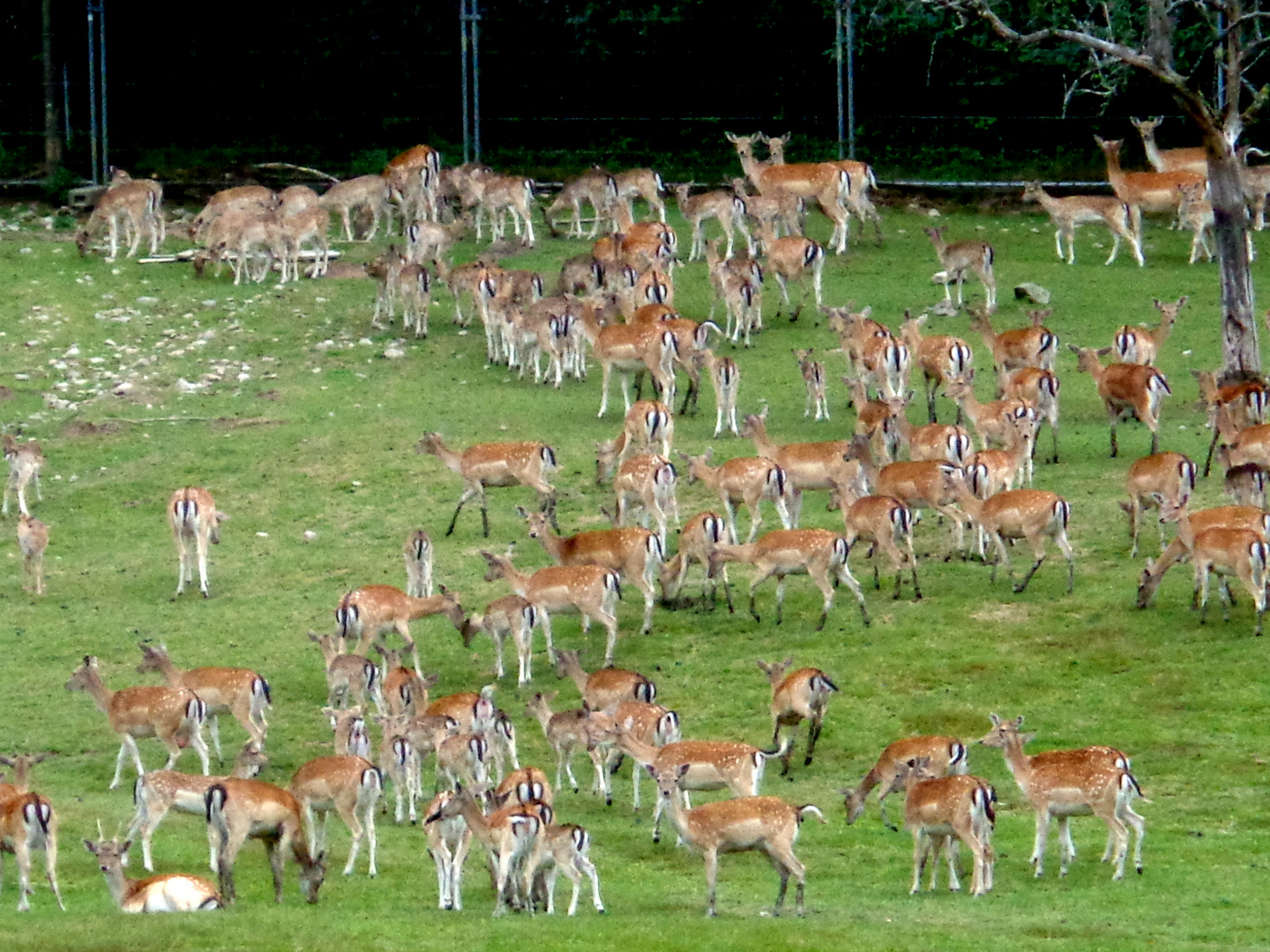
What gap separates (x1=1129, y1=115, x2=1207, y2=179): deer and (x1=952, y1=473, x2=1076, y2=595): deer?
13.4 m

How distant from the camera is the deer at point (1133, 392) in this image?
771 inches

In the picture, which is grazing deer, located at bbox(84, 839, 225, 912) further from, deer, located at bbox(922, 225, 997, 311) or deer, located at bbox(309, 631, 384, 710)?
deer, located at bbox(922, 225, 997, 311)

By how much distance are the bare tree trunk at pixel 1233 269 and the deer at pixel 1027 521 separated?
5104mm

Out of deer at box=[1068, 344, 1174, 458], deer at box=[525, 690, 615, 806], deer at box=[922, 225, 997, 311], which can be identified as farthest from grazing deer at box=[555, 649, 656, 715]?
deer at box=[922, 225, 997, 311]

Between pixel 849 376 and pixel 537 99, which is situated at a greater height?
pixel 537 99

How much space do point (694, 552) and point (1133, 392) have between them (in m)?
5.16

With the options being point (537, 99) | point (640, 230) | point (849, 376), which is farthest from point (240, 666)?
point (537, 99)

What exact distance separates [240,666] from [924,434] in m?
6.13

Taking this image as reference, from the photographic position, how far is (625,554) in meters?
16.6

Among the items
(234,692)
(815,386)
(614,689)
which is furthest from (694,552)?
(815,386)

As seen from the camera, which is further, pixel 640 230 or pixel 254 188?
pixel 254 188

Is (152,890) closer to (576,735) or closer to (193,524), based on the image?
(576,735)

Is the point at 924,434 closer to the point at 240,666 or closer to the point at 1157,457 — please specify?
the point at 1157,457

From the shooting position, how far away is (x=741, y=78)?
3294 cm
